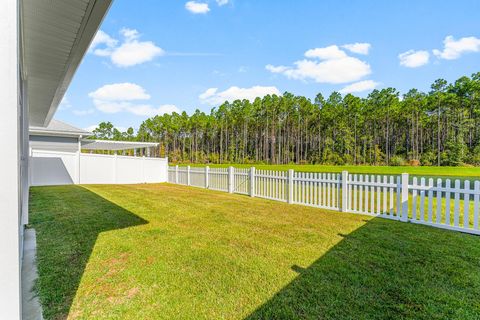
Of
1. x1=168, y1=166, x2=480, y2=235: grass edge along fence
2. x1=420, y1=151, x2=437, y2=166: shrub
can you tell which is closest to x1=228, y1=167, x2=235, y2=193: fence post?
x1=168, y1=166, x2=480, y2=235: grass edge along fence

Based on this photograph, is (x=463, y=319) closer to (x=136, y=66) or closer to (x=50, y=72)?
(x=50, y=72)

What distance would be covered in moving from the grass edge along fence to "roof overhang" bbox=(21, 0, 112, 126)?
5.91 m

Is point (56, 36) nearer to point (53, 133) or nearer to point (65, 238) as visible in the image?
point (65, 238)

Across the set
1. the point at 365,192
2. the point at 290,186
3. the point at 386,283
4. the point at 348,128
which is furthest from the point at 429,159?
the point at 386,283

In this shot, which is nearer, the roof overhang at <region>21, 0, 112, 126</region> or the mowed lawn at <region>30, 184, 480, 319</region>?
the mowed lawn at <region>30, 184, 480, 319</region>

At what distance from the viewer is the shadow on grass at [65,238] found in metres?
2.46

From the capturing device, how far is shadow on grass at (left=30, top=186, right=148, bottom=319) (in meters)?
2.46

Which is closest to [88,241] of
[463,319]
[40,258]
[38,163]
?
[40,258]

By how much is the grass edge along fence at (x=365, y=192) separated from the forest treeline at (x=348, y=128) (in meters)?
33.9

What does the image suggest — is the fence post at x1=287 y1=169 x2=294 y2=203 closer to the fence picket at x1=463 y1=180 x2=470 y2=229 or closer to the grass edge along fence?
the grass edge along fence

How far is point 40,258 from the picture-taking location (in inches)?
130

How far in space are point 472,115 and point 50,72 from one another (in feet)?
172

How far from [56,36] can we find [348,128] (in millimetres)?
44217

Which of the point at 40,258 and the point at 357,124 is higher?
the point at 357,124
